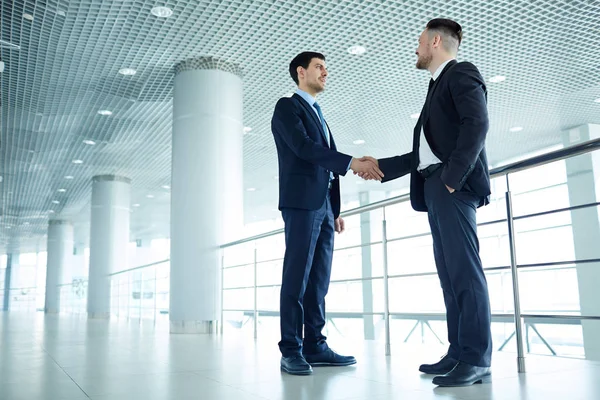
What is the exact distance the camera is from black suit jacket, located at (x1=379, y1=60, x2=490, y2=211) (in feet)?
4.25

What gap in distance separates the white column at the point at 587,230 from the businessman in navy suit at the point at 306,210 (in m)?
5.26

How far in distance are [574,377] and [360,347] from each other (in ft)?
3.53

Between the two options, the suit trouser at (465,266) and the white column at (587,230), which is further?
the white column at (587,230)

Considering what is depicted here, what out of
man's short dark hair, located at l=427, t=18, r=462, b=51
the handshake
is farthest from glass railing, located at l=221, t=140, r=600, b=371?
man's short dark hair, located at l=427, t=18, r=462, b=51

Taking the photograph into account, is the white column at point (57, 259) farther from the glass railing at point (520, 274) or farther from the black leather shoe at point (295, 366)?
the black leather shoe at point (295, 366)

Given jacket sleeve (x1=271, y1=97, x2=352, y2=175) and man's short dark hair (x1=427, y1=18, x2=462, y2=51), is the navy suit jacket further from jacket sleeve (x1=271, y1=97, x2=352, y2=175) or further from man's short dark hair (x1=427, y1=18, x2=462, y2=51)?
man's short dark hair (x1=427, y1=18, x2=462, y2=51)

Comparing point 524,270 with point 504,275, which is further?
point 524,270

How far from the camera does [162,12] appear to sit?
362cm

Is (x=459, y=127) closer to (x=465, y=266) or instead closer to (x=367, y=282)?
(x=465, y=266)

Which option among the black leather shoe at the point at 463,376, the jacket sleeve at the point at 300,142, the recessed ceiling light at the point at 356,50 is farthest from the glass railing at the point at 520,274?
the black leather shoe at the point at 463,376

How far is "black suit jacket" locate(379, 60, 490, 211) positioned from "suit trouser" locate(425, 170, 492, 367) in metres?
0.05

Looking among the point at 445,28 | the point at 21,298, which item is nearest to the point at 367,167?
the point at 445,28

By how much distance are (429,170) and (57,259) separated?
12.8 meters

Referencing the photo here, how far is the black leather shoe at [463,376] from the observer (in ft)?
4.00
